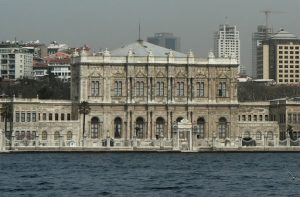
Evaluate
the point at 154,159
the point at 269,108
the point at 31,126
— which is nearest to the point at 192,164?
the point at 154,159

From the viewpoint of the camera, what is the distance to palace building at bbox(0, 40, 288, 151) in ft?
432

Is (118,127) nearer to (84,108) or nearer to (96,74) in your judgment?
(84,108)

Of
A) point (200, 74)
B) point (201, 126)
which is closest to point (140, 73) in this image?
point (200, 74)

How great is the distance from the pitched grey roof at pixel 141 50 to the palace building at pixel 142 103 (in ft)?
0.51

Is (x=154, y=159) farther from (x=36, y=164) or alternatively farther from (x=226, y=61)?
(x=226, y=61)

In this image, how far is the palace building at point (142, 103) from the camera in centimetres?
13175

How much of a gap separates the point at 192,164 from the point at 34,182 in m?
25.3

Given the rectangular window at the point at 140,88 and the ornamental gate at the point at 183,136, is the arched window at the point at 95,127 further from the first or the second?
the ornamental gate at the point at 183,136

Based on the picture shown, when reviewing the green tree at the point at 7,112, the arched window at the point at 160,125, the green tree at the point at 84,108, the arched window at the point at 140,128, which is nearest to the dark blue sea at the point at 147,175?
the green tree at the point at 84,108

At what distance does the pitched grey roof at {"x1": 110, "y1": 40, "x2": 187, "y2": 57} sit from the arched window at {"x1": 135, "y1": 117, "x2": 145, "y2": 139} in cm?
715

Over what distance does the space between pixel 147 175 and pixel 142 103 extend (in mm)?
55731

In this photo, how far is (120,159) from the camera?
103m

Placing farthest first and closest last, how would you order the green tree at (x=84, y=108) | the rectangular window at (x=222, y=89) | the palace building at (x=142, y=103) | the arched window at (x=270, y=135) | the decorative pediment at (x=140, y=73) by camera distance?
1. the rectangular window at (x=222, y=89)
2. the decorative pediment at (x=140, y=73)
3. the arched window at (x=270, y=135)
4. the palace building at (x=142, y=103)
5. the green tree at (x=84, y=108)

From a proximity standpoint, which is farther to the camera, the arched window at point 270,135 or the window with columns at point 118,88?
the window with columns at point 118,88
